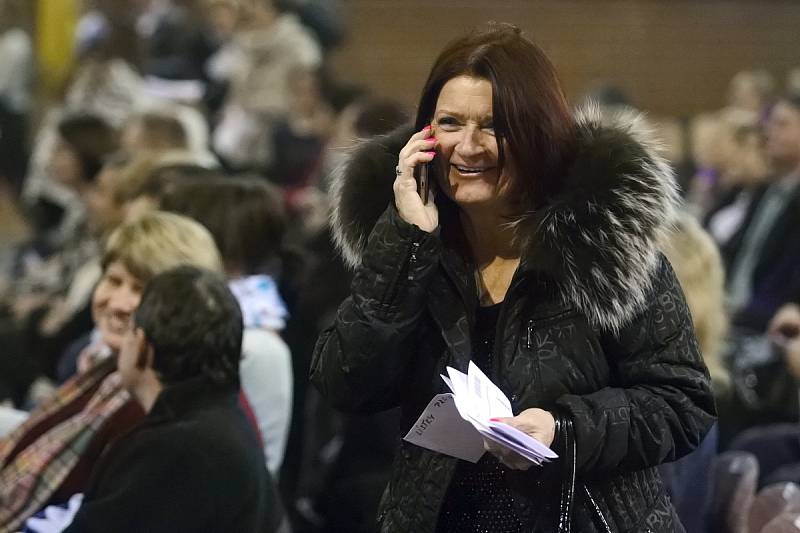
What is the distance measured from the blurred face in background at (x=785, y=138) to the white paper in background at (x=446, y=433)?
4980 millimetres

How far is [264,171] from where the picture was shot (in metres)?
7.95

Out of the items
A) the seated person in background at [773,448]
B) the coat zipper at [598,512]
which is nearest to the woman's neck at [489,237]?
the coat zipper at [598,512]

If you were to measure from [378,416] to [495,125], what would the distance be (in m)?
2.36

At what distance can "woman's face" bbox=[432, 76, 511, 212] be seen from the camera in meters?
2.61

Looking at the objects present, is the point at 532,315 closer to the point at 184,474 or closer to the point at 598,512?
the point at 598,512

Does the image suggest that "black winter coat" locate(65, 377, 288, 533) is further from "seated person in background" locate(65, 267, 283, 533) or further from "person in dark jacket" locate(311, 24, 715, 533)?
"person in dark jacket" locate(311, 24, 715, 533)

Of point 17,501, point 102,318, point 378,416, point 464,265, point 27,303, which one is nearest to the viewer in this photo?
point 464,265

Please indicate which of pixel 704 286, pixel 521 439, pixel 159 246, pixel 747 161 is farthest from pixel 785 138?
pixel 521 439

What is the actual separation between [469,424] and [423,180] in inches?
19.9

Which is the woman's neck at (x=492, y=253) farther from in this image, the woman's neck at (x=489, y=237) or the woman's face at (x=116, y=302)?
the woman's face at (x=116, y=302)

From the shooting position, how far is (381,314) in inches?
101

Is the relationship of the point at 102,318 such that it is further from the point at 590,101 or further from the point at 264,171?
the point at 264,171

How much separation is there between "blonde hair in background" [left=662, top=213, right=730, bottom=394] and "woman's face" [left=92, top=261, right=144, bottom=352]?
5.47 ft

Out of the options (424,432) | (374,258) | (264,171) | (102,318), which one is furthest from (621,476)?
(264,171)
